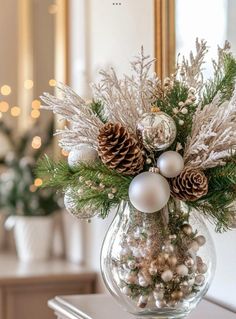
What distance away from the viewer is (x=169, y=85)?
1.45 m

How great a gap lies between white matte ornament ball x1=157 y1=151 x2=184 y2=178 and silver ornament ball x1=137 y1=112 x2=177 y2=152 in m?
0.02

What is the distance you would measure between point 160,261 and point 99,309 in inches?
14.7

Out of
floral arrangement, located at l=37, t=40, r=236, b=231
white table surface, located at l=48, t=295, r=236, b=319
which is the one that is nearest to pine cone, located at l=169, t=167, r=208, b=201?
floral arrangement, located at l=37, t=40, r=236, b=231

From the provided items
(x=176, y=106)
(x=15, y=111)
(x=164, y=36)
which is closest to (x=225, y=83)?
(x=176, y=106)

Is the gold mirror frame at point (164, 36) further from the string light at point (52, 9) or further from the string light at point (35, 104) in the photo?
Answer: the string light at point (35, 104)

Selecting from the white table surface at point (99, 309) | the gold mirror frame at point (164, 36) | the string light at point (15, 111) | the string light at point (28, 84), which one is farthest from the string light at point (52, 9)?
the white table surface at point (99, 309)

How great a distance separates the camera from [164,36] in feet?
Result: 6.39

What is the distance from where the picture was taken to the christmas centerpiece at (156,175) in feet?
4.43

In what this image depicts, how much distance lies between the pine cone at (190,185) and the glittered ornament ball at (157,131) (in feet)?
0.19

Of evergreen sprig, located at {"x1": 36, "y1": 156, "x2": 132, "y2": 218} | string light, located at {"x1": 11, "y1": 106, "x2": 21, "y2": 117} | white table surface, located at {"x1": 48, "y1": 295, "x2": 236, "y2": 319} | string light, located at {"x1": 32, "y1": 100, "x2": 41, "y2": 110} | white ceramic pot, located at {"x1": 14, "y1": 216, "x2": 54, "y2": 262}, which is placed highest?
evergreen sprig, located at {"x1": 36, "y1": 156, "x2": 132, "y2": 218}

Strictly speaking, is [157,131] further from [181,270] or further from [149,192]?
[181,270]

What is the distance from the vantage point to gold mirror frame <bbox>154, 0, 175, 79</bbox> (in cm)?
191

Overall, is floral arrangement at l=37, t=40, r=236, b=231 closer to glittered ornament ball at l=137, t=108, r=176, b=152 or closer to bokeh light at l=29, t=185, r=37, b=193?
glittered ornament ball at l=137, t=108, r=176, b=152

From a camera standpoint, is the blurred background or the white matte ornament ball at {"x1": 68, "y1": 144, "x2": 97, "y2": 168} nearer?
the white matte ornament ball at {"x1": 68, "y1": 144, "x2": 97, "y2": 168}
